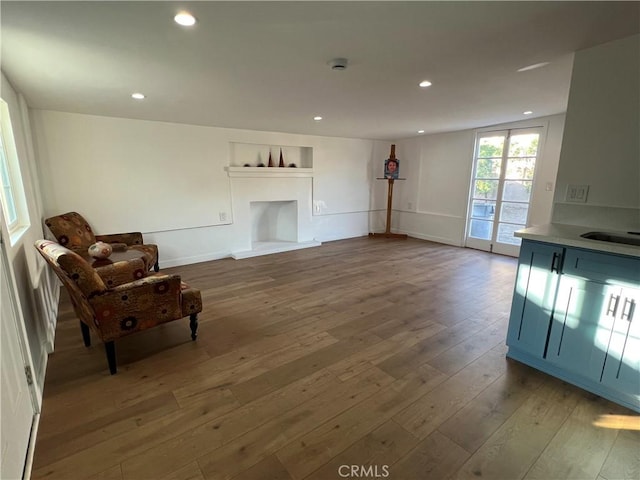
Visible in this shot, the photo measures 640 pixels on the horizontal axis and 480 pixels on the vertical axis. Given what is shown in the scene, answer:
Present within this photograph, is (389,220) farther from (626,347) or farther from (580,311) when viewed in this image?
(626,347)

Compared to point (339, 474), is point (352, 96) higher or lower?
higher

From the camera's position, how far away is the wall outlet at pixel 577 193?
2273 millimetres

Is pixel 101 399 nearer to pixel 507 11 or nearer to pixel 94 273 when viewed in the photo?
pixel 94 273

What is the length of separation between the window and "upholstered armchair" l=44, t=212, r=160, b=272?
57 cm

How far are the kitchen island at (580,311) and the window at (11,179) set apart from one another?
393 centimetres

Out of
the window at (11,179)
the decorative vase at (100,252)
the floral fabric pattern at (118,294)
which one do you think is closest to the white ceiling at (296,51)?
the window at (11,179)

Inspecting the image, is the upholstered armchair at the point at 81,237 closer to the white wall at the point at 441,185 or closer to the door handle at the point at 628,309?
the door handle at the point at 628,309

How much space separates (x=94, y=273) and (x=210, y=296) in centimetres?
→ 156

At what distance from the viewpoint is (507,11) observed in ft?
5.05

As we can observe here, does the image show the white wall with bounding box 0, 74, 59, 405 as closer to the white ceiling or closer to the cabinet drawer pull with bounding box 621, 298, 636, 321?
the white ceiling

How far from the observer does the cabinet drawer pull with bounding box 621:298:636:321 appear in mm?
1743

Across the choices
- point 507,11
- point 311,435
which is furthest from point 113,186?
point 507,11

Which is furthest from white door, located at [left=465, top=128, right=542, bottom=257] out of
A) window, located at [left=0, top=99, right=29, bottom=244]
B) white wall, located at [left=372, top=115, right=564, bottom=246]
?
window, located at [left=0, top=99, right=29, bottom=244]

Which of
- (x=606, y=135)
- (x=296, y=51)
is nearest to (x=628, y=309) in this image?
(x=606, y=135)
